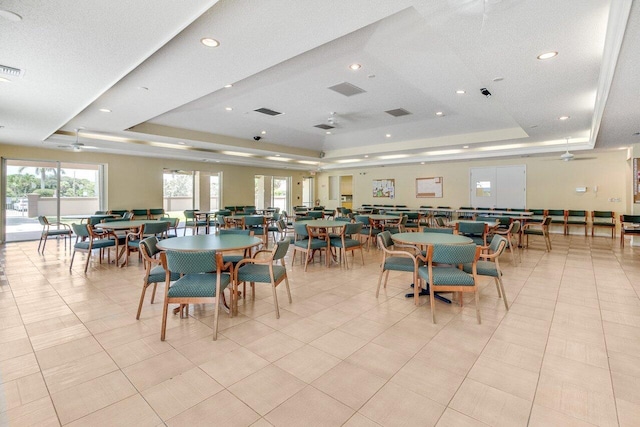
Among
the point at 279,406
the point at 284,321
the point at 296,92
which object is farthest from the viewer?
the point at 296,92

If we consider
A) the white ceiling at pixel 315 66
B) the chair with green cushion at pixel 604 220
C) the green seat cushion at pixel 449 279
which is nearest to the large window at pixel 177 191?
the white ceiling at pixel 315 66

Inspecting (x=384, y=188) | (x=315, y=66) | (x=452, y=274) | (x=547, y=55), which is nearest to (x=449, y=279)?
(x=452, y=274)

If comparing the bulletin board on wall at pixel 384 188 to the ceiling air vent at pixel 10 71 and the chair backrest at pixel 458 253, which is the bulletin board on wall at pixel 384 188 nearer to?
the chair backrest at pixel 458 253

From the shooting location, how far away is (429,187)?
1337cm

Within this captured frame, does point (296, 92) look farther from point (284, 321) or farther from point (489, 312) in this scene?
point (489, 312)

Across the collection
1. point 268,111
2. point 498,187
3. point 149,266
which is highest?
point 268,111

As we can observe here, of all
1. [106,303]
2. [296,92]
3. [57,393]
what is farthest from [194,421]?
[296,92]

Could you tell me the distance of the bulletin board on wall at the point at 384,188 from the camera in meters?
14.6

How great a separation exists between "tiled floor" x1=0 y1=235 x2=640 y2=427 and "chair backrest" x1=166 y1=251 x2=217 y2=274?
0.64 meters

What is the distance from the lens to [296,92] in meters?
5.93

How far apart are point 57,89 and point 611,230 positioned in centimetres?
1405

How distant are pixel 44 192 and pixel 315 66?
945 centimetres

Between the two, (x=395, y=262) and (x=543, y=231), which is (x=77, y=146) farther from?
(x=543, y=231)

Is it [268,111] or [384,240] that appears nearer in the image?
[384,240]
